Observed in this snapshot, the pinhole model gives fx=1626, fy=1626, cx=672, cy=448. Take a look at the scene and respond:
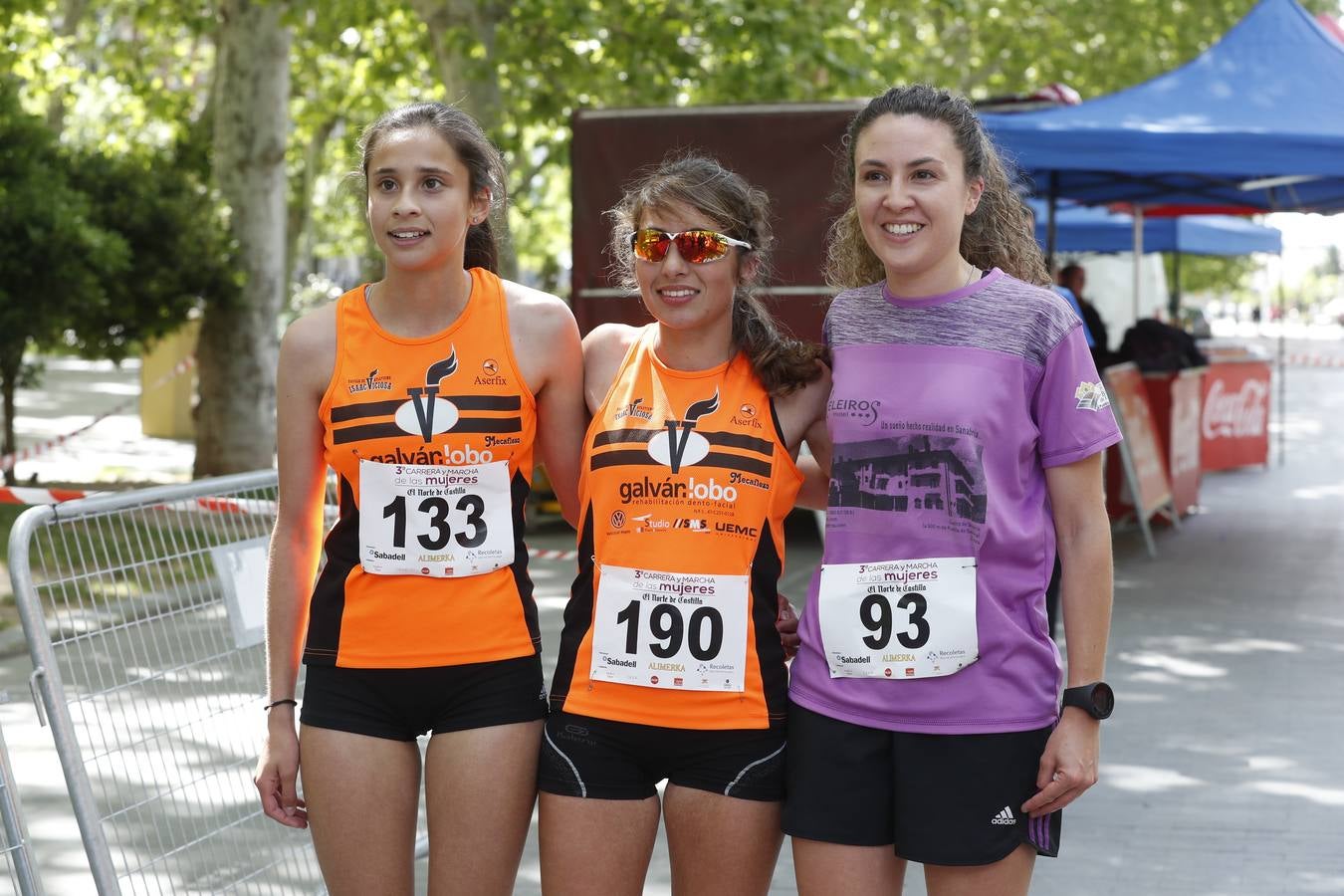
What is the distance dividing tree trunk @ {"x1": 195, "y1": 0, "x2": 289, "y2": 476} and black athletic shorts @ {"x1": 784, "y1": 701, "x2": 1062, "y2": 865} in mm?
11086

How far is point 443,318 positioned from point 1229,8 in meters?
23.0

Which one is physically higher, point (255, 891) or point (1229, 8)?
point (1229, 8)

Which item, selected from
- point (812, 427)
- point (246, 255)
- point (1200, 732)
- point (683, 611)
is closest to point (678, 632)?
point (683, 611)

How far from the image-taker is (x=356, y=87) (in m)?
22.6

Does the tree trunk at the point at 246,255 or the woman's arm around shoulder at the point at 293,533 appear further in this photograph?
the tree trunk at the point at 246,255

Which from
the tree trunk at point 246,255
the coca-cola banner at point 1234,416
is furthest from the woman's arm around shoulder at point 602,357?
the coca-cola banner at point 1234,416

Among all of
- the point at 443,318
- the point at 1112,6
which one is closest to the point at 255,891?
the point at 443,318

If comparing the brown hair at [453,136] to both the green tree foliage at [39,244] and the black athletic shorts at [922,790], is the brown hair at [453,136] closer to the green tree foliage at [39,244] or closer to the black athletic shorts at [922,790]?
the black athletic shorts at [922,790]

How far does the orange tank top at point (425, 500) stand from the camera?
2854 mm

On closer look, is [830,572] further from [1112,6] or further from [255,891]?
[1112,6]

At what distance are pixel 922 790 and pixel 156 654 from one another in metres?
1.94

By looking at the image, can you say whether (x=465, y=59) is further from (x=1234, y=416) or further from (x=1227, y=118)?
(x=1234, y=416)

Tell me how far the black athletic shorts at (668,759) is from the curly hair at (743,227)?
23.9 inches

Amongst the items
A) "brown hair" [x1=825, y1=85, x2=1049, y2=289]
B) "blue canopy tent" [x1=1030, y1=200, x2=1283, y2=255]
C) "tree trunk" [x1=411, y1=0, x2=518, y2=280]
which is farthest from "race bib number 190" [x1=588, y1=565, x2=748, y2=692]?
"blue canopy tent" [x1=1030, y1=200, x2=1283, y2=255]
